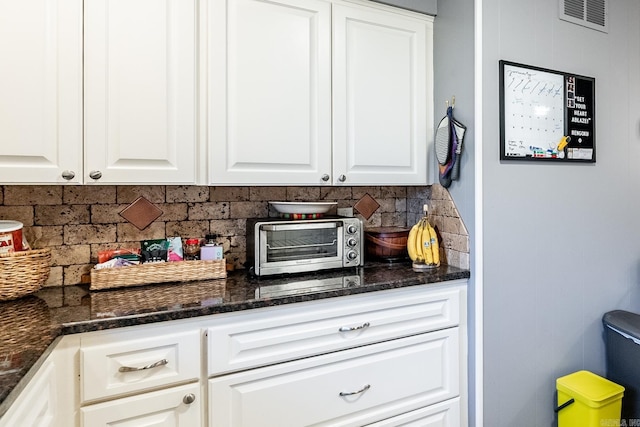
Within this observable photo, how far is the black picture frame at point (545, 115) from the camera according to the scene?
1.84 meters

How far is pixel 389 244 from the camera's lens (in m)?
2.08

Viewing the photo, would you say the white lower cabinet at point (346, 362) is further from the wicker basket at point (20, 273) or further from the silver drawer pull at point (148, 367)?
the wicker basket at point (20, 273)

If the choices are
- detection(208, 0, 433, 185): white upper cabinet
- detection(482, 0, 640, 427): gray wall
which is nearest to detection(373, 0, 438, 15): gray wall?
detection(208, 0, 433, 185): white upper cabinet

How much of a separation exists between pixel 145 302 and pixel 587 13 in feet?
8.16

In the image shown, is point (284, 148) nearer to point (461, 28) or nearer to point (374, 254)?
point (374, 254)

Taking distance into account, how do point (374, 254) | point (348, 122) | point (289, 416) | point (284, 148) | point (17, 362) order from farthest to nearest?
point (374, 254)
point (348, 122)
point (284, 148)
point (289, 416)
point (17, 362)

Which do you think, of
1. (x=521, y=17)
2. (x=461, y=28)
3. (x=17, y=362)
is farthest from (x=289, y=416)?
(x=521, y=17)

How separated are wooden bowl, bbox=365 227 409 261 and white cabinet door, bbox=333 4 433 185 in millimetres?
278

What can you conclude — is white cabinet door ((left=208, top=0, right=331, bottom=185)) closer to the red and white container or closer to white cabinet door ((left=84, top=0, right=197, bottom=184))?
white cabinet door ((left=84, top=0, right=197, bottom=184))

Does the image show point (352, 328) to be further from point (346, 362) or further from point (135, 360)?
point (135, 360)

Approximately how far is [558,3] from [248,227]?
1.88 metres

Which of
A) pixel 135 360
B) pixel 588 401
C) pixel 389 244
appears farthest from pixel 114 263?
pixel 588 401

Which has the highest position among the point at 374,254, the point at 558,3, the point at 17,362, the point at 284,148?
the point at 558,3

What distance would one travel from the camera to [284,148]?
1.74 m
